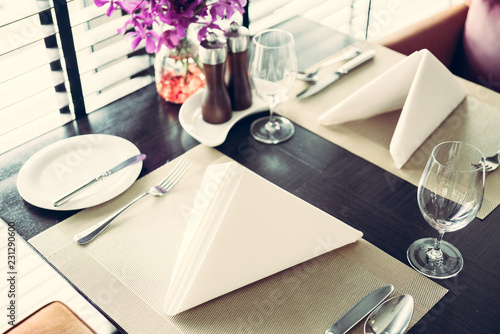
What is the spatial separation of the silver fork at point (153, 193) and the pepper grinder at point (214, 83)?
5.8 inches

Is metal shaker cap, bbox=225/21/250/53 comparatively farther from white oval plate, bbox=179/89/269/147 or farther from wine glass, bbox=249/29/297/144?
white oval plate, bbox=179/89/269/147

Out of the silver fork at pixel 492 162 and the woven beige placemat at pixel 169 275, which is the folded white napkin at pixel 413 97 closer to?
the silver fork at pixel 492 162

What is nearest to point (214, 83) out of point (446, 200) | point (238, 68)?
point (238, 68)

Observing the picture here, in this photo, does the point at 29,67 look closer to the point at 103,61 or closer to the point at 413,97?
the point at 103,61

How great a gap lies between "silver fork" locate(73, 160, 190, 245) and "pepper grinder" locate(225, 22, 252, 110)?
0.22 m

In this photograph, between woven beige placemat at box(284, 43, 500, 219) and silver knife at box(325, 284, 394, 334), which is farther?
woven beige placemat at box(284, 43, 500, 219)

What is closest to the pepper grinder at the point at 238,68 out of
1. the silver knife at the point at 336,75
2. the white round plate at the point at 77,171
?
the silver knife at the point at 336,75

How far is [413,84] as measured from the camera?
45.8 inches

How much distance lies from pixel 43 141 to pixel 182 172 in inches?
13.5

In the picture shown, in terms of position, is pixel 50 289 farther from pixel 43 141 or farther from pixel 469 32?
pixel 469 32

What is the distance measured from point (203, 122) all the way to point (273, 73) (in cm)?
22

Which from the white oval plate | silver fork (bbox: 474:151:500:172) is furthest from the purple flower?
silver fork (bbox: 474:151:500:172)

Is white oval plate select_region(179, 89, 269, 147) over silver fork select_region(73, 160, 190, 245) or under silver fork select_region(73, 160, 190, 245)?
over

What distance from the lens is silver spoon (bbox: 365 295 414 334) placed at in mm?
802
